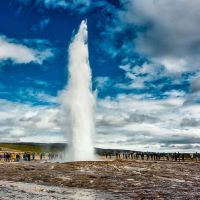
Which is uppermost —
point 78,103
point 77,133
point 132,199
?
point 78,103

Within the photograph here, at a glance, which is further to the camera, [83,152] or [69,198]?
[83,152]

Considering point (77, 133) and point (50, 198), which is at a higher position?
point (77, 133)

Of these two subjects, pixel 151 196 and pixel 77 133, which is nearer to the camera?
pixel 151 196

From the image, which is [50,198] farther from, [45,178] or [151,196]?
[45,178]

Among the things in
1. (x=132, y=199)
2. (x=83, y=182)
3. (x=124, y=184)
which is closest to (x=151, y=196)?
(x=132, y=199)

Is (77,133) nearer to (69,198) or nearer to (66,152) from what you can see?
(66,152)

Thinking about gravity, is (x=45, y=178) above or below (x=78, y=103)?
below

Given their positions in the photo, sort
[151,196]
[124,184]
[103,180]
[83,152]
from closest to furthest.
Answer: [151,196]
[124,184]
[103,180]
[83,152]

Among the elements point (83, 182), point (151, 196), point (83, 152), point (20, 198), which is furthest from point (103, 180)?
point (83, 152)

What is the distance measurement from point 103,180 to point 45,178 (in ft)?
14.6

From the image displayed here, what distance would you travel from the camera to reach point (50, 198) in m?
18.9

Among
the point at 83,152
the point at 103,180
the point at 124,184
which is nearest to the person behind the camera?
the point at 124,184

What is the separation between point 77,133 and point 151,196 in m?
38.6

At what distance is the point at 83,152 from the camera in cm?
5738
